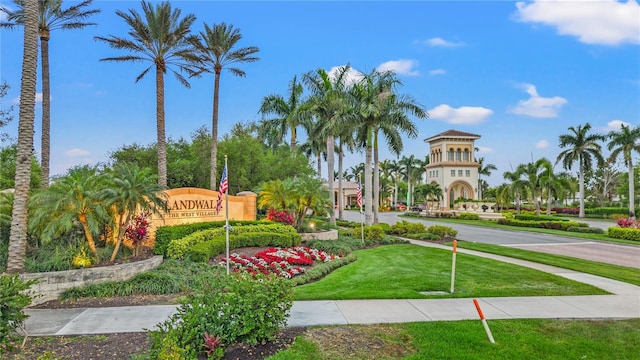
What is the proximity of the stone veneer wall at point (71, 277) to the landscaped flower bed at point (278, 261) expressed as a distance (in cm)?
300

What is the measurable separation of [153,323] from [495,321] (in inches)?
247

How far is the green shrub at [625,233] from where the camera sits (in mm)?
24781

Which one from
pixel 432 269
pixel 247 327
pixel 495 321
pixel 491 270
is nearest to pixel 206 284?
pixel 247 327

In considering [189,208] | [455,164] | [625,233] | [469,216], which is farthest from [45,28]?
[455,164]

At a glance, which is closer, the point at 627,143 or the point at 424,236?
the point at 424,236

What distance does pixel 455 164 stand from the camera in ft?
215

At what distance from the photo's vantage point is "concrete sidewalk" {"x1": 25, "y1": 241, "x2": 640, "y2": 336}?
687cm

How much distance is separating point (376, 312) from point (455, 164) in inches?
2445

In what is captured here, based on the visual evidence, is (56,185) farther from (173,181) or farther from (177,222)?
(173,181)

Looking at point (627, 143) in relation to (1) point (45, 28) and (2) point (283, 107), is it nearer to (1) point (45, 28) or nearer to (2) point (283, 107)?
(2) point (283, 107)

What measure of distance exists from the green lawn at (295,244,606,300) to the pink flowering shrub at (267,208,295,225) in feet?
19.9

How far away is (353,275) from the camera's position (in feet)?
38.9

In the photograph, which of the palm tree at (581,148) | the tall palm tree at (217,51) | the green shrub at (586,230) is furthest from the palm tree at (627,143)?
the tall palm tree at (217,51)

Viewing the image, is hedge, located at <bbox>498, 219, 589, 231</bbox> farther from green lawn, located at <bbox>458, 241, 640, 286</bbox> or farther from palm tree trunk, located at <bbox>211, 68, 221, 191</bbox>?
palm tree trunk, located at <bbox>211, 68, 221, 191</bbox>
